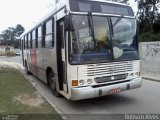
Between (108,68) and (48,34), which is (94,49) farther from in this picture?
(48,34)

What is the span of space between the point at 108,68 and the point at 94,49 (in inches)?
27.4

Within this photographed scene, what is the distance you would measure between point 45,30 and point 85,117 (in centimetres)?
480

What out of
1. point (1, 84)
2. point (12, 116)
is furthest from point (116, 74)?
point (1, 84)

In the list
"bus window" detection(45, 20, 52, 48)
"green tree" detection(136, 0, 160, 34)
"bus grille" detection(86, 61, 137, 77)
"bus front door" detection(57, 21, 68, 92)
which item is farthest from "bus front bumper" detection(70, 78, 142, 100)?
"green tree" detection(136, 0, 160, 34)

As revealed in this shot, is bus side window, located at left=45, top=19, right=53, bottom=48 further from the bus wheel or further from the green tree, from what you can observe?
the green tree

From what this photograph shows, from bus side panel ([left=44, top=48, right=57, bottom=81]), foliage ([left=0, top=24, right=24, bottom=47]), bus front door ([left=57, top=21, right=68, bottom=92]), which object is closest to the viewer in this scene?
bus front door ([left=57, top=21, right=68, bottom=92])

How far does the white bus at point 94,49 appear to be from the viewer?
7504 millimetres

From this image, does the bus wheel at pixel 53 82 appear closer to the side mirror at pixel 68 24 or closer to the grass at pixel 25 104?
the grass at pixel 25 104

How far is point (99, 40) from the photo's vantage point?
306 inches

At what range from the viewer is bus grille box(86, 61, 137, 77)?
24.9ft

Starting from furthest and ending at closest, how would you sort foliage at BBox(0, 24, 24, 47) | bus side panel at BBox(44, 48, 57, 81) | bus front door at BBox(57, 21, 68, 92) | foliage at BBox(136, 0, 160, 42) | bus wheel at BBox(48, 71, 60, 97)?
foliage at BBox(0, 24, 24, 47), foliage at BBox(136, 0, 160, 42), bus wheel at BBox(48, 71, 60, 97), bus side panel at BBox(44, 48, 57, 81), bus front door at BBox(57, 21, 68, 92)

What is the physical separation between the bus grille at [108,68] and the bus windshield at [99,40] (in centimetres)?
14

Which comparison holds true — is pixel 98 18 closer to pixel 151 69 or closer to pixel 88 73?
pixel 88 73

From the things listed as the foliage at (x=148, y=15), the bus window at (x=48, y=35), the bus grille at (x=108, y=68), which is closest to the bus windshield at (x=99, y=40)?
the bus grille at (x=108, y=68)
